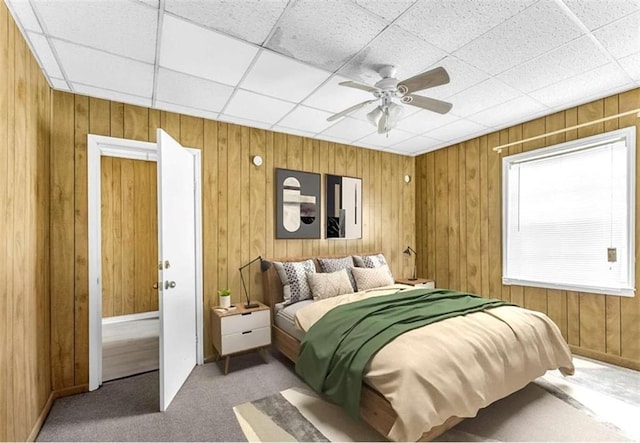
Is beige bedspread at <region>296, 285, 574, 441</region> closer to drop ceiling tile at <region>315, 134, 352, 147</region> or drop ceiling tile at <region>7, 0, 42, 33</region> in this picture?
drop ceiling tile at <region>315, 134, 352, 147</region>

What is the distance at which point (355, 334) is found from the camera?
7.13 feet

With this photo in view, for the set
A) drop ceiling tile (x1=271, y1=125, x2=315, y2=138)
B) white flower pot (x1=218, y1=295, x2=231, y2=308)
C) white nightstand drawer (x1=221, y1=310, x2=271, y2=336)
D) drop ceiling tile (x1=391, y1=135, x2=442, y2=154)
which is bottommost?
white nightstand drawer (x1=221, y1=310, x2=271, y2=336)

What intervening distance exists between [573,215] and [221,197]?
3.83m

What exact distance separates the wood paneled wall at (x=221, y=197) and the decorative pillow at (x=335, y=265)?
0.33m

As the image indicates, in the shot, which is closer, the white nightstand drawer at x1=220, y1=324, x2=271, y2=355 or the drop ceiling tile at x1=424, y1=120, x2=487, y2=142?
the white nightstand drawer at x1=220, y1=324, x2=271, y2=355

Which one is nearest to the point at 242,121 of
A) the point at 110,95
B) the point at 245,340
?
the point at 110,95

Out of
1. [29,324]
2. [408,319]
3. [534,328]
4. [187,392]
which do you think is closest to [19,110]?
[29,324]

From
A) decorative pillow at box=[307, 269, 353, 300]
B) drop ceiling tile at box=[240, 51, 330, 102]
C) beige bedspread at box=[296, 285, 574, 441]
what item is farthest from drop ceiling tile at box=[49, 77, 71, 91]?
beige bedspread at box=[296, 285, 574, 441]

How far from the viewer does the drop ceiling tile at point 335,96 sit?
8.66 feet

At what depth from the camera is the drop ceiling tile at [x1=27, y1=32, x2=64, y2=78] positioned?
195cm

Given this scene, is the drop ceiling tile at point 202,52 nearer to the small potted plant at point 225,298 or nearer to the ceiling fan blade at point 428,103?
the ceiling fan blade at point 428,103

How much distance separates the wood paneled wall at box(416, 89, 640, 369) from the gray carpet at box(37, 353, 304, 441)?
286 centimetres

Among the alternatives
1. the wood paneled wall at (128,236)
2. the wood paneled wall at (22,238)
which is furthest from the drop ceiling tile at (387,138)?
the wood paneled wall at (128,236)

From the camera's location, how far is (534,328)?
7.83ft
